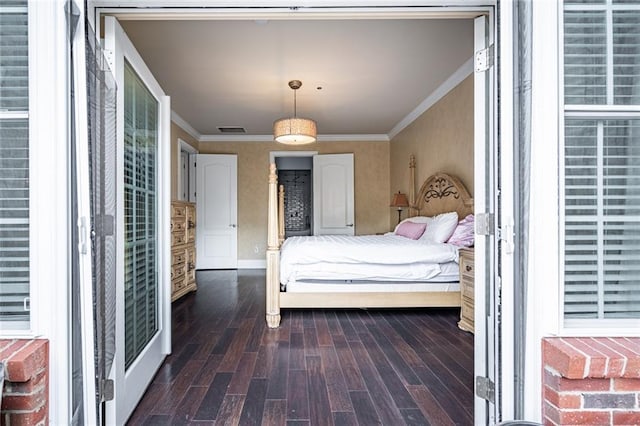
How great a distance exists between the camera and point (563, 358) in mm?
1112

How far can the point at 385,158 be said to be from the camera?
673 cm

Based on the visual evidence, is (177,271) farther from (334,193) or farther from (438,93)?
(438,93)

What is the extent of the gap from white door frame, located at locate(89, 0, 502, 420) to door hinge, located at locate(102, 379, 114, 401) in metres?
1.46

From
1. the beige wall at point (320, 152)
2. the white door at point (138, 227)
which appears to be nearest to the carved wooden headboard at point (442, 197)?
the beige wall at point (320, 152)

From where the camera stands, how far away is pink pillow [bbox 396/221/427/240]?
4204 millimetres

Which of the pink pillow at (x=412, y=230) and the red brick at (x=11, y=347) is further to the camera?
the pink pillow at (x=412, y=230)

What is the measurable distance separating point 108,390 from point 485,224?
1747 millimetres

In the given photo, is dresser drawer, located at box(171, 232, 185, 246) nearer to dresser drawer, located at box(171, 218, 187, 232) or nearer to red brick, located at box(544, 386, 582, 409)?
dresser drawer, located at box(171, 218, 187, 232)

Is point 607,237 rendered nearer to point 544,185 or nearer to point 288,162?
point 544,185

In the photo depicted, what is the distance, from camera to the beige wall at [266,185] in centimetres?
668

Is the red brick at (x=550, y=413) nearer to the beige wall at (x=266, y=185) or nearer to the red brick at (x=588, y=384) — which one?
the red brick at (x=588, y=384)

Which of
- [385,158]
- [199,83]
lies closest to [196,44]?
[199,83]

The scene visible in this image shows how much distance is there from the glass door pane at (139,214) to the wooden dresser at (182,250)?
2043 millimetres

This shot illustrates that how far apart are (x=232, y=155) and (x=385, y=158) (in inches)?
117
